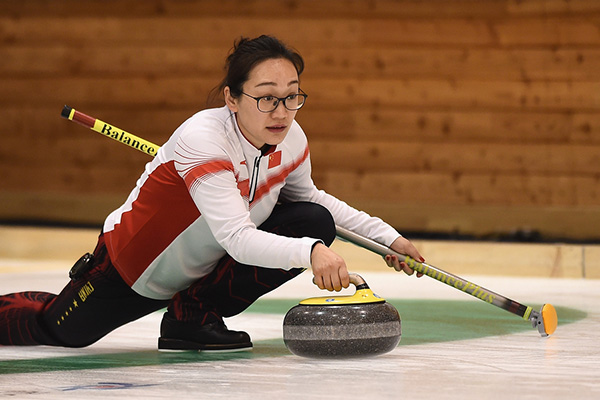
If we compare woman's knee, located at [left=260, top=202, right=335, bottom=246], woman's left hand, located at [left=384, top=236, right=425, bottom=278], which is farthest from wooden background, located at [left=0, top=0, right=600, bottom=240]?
woman's knee, located at [left=260, top=202, right=335, bottom=246]

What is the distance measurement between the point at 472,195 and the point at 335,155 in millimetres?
927

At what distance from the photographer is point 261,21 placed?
22.3ft

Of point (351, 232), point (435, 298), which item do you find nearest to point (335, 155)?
point (435, 298)

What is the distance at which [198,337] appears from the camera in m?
2.80

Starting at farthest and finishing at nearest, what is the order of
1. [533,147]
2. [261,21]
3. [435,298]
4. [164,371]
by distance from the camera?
[261,21]
[533,147]
[435,298]
[164,371]

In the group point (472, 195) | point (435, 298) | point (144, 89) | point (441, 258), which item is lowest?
point (435, 298)

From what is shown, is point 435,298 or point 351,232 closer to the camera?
point 351,232

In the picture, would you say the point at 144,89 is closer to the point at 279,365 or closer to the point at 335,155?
the point at 335,155

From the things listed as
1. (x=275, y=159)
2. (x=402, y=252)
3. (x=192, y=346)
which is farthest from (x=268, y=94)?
(x=192, y=346)

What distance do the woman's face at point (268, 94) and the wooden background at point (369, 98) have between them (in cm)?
393

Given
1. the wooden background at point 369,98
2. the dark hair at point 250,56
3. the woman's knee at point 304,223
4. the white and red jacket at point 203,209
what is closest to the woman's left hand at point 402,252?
the white and red jacket at point 203,209

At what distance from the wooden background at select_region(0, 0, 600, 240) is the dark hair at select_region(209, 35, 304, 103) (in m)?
3.94

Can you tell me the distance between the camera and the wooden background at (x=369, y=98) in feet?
20.7

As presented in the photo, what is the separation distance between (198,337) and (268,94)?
696 mm
